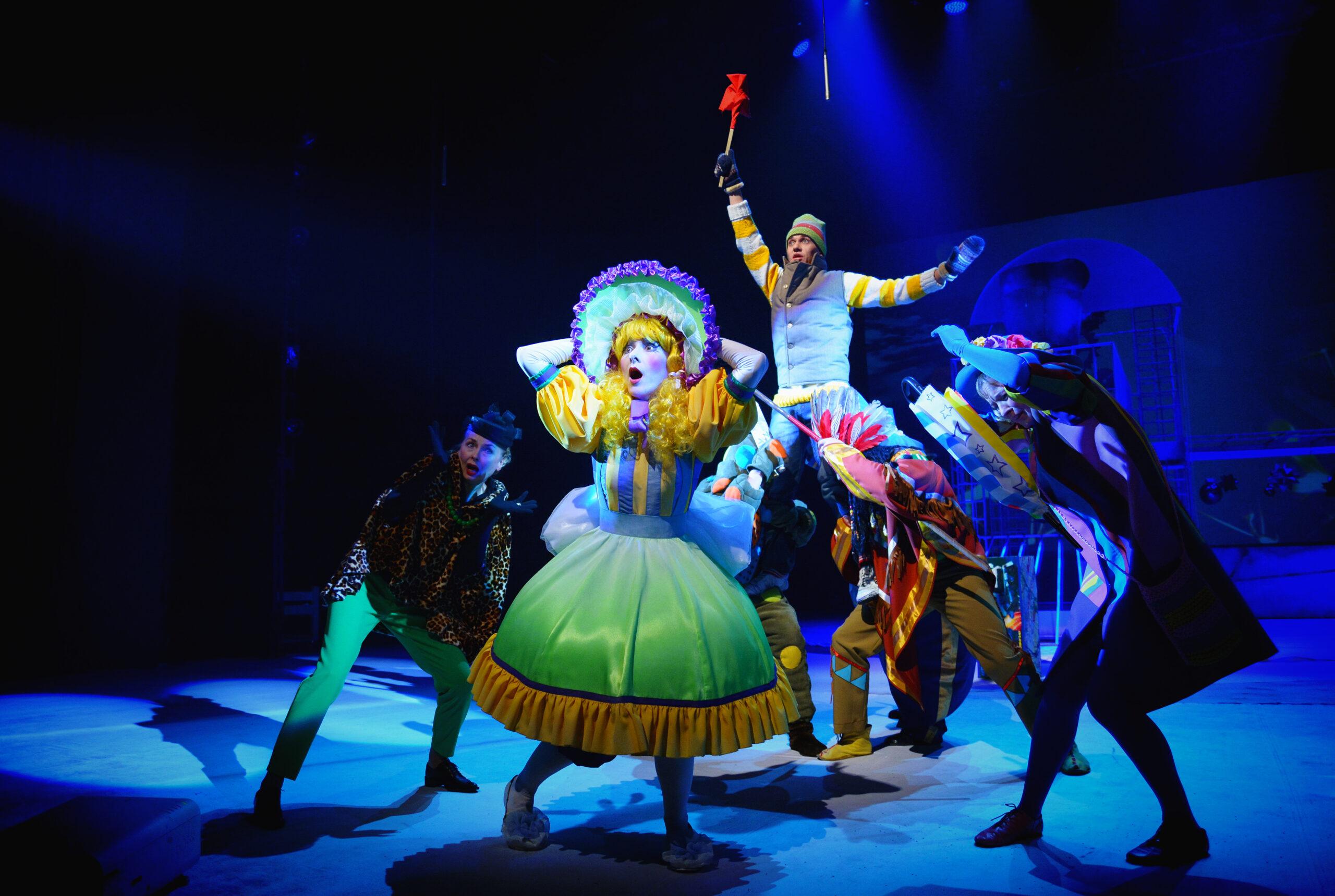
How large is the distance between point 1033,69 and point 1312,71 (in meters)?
1.90

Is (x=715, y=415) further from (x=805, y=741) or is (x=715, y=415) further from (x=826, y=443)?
(x=805, y=741)

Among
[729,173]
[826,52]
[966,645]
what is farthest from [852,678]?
[826,52]

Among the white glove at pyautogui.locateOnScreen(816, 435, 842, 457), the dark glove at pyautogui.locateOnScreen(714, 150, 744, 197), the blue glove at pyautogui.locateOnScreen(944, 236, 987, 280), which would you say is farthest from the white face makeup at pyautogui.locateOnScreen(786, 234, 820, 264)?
the white glove at pyautogui.locateOnScreen(816, 435, 842, 457)

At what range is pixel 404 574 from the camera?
10.2 ft

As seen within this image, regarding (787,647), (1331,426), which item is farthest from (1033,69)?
(787,647)

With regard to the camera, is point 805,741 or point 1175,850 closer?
point 1175,850

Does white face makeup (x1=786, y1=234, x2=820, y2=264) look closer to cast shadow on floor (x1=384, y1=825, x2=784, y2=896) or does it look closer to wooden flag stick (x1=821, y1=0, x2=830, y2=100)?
wooden flag stick (x1=821, y1=0, x2=830, y2=100)

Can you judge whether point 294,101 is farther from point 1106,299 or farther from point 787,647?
point 1106,299

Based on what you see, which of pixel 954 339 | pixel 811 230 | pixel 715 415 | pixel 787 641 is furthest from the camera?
pixel 811 230

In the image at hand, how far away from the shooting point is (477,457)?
3.22 metres

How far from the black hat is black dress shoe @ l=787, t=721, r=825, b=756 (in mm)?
1733

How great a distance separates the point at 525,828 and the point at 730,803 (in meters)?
0.85

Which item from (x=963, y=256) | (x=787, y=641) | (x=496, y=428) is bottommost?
(x=787, y=641)

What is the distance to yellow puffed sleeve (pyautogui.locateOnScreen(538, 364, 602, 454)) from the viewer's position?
261 centimetres
